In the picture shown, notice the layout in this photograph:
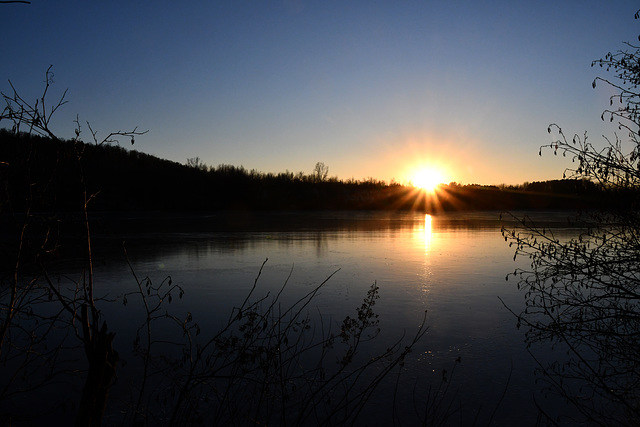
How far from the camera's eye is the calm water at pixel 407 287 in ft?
16.7

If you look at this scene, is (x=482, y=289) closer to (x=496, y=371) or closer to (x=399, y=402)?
(x=496, y=371)

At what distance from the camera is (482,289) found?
9508mm

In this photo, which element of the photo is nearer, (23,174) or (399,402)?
(23,174)

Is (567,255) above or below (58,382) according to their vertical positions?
above

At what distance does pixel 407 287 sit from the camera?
9602 millimetres

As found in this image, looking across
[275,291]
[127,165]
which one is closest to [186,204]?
[127,165]

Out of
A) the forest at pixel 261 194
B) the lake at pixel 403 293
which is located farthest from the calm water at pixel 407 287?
the forest at pixel 261 194

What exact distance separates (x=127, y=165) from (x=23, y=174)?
89534mm

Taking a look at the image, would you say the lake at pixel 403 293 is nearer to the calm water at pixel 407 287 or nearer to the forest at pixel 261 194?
the calm water at pixel 407 287

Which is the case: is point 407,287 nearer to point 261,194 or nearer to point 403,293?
point 403,293

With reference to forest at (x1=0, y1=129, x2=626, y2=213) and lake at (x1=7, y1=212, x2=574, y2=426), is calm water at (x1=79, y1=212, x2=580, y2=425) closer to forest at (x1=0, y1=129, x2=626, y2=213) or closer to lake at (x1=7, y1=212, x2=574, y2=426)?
lake at (x1=7, y1=212, x2=574, y2=426)

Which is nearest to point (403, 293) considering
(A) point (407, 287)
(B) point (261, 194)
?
(A) point (407, 287)

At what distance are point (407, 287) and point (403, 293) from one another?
0.61 m

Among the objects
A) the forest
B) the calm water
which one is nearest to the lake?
the calm water
